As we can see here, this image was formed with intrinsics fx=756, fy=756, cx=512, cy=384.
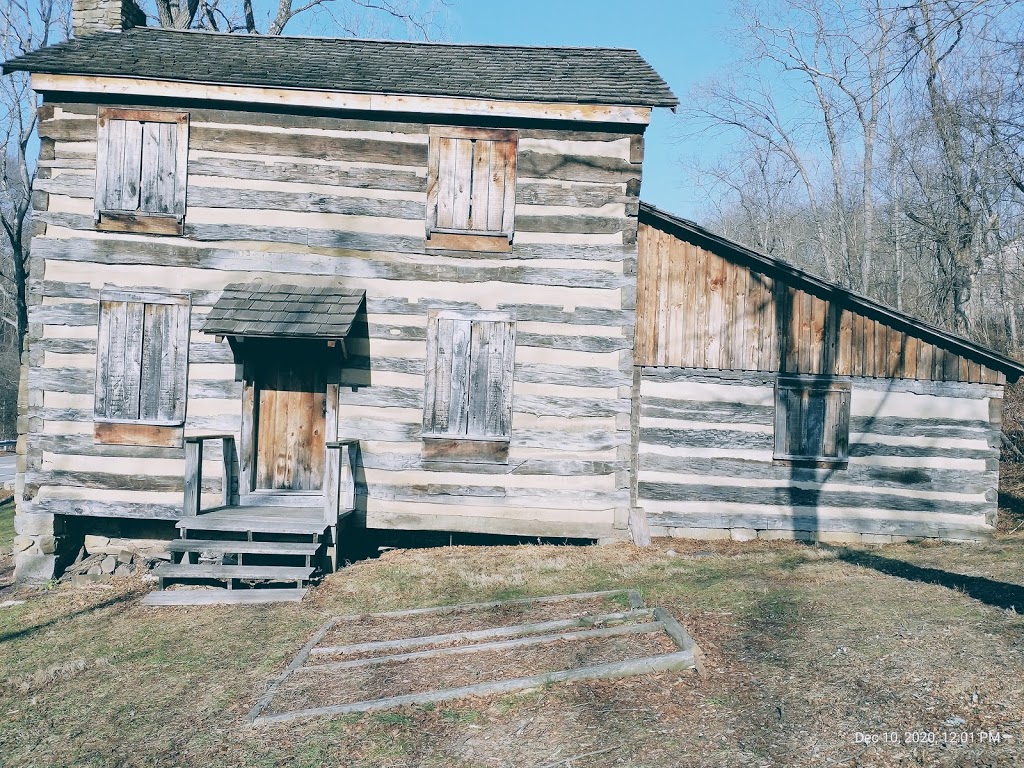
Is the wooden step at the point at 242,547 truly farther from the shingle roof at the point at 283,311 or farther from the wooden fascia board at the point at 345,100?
the wooden fascia board at the point at 345,100

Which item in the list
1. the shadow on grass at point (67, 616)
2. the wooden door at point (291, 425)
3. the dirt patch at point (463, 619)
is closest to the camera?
the dirt patch at point (463, 619)

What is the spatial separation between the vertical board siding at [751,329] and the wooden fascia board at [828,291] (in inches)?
4.2

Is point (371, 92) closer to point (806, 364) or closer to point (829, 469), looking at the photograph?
point (806, 364)

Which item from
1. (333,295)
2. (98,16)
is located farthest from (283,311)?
(98,16)

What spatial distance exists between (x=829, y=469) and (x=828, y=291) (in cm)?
275

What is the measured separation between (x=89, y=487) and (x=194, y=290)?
10.1ft

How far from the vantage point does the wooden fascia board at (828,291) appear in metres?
11.3

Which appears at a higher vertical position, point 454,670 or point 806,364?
point 806,364

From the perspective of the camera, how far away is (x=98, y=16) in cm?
1240

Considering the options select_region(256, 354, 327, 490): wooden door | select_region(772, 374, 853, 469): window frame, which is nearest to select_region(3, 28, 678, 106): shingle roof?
select_region(256, 354, 327, 490): wooden door

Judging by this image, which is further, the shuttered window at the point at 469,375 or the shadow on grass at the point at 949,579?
the shuttered window at the point at 469,375

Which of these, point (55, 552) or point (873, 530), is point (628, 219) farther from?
point (55, 552)

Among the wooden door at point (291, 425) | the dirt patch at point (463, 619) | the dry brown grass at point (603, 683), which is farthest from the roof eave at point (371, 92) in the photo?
the dirt patch at point (463, 619)

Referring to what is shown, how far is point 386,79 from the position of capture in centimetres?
1067
